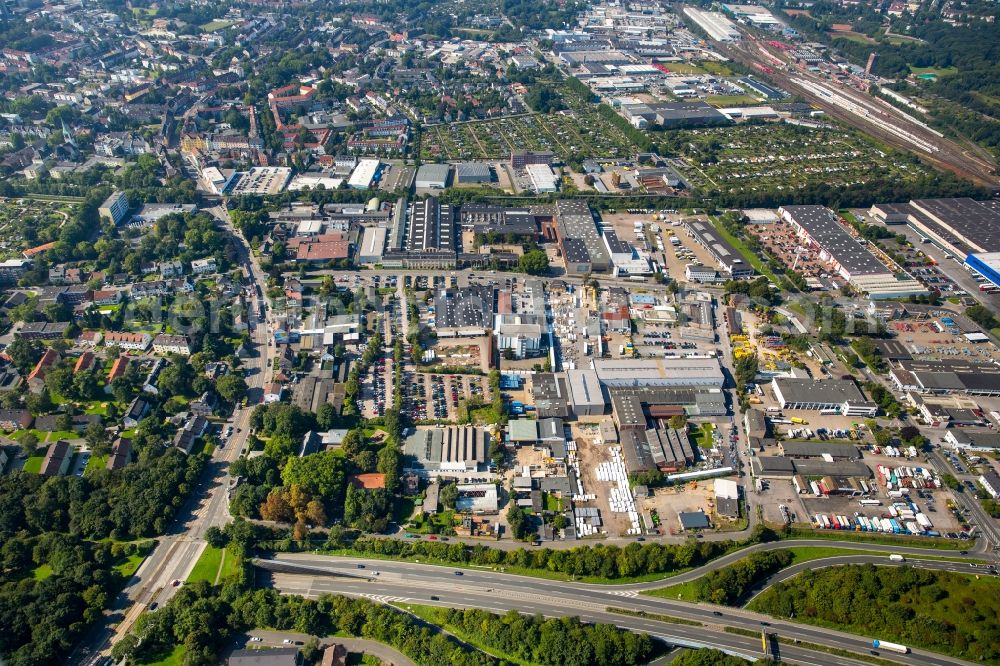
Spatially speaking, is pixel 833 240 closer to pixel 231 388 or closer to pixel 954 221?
pixel 954 221

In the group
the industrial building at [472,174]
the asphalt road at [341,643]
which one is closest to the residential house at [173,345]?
the asphalt road at [341,643]

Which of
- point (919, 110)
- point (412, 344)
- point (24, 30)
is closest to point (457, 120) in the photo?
point (412, 344)

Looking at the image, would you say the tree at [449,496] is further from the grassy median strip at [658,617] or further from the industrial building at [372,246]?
the industrial building at [372,246]

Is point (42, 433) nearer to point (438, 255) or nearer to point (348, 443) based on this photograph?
point (348, 443)

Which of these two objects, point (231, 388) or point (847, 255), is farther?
point (847, 255)

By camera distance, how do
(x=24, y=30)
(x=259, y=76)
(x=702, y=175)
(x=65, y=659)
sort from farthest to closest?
1. (x=24, y=30)
2. (x=259, y=76)
3. (x=702, y=175)
4. (x=65, y=659)

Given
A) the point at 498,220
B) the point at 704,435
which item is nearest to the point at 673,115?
the point at 498,220
